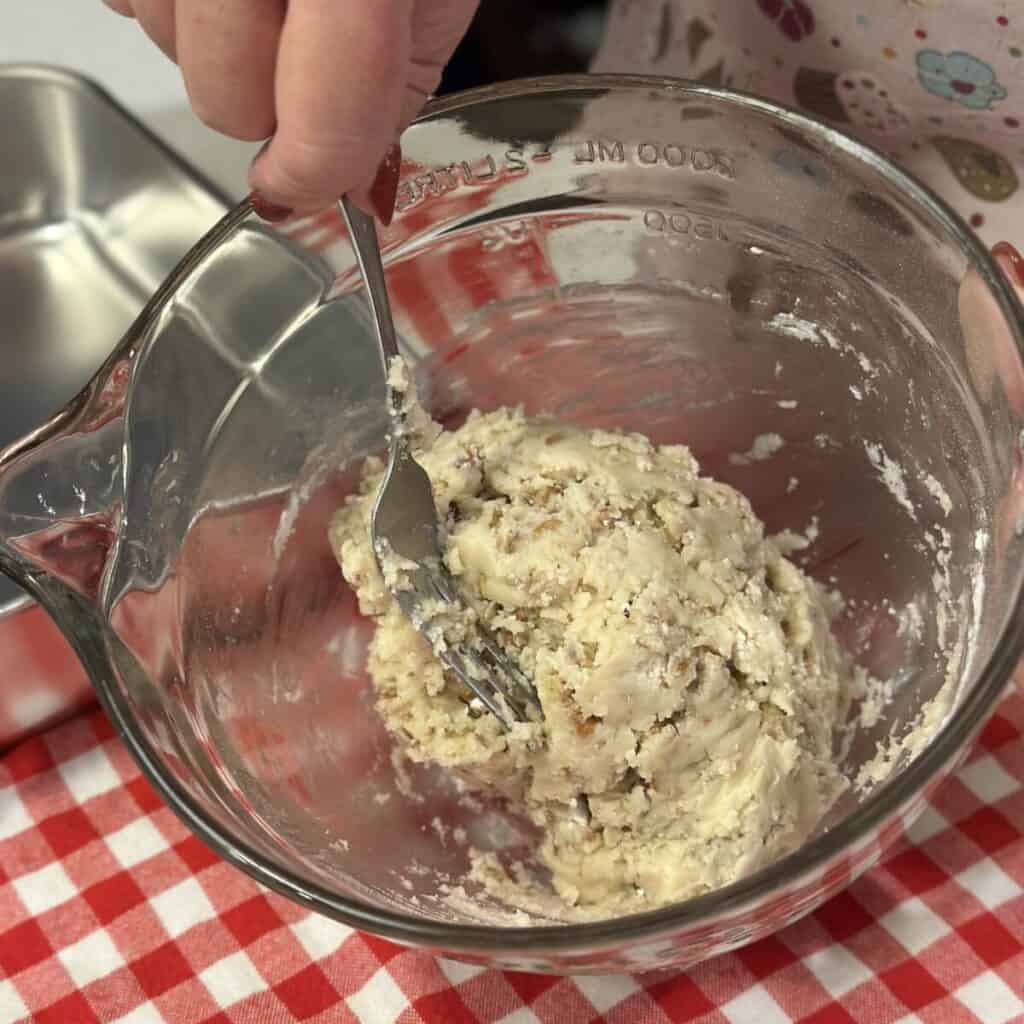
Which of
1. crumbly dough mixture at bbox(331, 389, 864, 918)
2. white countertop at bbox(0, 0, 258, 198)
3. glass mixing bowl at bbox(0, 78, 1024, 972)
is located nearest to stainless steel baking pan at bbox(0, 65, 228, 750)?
white countertop at bbox(0, 0, 258, 198)

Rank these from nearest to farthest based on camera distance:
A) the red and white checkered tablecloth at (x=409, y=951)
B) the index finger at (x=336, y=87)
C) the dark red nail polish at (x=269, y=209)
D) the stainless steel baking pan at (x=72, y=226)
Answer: the index finger at (x=336, y=87), the dark red nail polish at (x=269, y=209), the red and white checkered tablecloth at (x=409, y=951), the stainless steel baking pan at (x=72, y=226)

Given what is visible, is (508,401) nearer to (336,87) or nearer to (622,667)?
(622,667)

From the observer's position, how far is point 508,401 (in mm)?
1099

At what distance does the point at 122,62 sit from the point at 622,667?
1271 millimetres

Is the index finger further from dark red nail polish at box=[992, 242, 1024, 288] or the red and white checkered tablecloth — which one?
the red and white checkered tablecloth

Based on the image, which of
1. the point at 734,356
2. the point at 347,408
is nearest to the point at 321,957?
the point at 347,408

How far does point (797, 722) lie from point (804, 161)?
42 centimetres

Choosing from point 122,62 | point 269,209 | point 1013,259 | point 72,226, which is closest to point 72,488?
point 269,209

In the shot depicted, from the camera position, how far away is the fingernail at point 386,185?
804mm

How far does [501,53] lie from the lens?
1.67 m

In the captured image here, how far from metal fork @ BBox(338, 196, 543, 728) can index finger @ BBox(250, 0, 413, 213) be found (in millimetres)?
264

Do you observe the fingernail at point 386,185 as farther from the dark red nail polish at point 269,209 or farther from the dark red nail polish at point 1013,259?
the dark red nail polish at point 1013,259

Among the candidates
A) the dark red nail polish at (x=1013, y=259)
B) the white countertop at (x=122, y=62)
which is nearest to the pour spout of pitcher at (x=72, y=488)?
the dark red nail polish at (x=1013, y=259)

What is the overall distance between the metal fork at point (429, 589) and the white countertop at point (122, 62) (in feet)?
2.58
